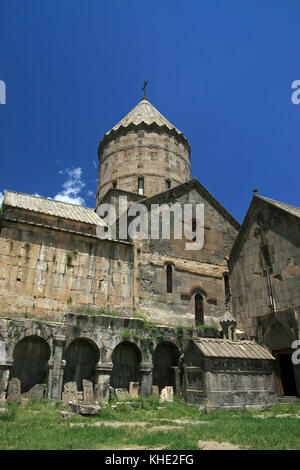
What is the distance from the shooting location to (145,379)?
11.9 meters

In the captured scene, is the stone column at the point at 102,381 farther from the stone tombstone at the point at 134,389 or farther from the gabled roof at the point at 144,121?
the gabled roof at the point at 144,121

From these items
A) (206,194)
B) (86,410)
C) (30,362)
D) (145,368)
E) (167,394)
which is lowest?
(86,410)

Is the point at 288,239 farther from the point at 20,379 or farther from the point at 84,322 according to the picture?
the point at 20,379

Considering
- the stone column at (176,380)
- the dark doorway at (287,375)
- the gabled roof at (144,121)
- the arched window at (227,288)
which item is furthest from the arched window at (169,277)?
the gabled roof at (144,121)

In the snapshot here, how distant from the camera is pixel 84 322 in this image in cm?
1160

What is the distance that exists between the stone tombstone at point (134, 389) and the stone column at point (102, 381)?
0.92 m

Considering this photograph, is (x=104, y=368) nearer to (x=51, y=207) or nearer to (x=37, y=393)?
(x=37, y=393)

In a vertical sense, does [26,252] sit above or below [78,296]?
above

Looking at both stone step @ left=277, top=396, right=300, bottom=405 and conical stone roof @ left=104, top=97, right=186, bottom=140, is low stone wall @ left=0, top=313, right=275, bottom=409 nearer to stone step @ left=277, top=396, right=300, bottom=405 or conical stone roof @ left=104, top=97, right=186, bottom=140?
stone step @ left=277, top=396, right=300, bottom=405

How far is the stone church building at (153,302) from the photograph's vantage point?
36.1ft

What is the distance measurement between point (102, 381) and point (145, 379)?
59.1 inches

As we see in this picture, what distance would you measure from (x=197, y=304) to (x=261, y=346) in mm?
2989

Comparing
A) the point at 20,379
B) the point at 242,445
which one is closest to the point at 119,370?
the point at 20,379

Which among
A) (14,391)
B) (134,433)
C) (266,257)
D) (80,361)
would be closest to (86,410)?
(134,433)
